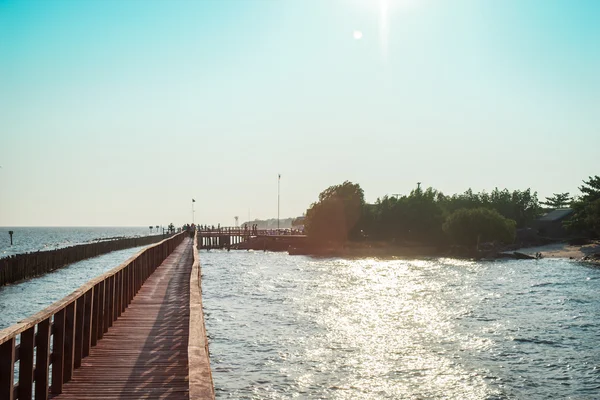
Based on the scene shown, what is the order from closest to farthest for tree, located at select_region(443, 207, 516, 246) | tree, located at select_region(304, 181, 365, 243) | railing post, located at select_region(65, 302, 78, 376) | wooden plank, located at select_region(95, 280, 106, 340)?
1. railing post, located at select_region(65, 302, 78, 376)
2. wooden plank, located at select_region(95, 280, 106, 340)
3. tree, located at select_region(443, 207, 516, 246)
4. tree, located at select_region(304, 181, 365, 243)

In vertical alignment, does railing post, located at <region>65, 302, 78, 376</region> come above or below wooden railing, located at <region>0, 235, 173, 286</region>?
above

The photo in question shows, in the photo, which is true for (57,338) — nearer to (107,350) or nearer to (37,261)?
(107,350)

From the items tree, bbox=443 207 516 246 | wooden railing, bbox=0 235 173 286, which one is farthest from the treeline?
wooden railing, bbox=0 235 173 286

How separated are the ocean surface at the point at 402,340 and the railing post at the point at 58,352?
318 inches

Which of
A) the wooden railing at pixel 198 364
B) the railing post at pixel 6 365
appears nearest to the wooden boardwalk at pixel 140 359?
the wooden railing at pixel 198 364

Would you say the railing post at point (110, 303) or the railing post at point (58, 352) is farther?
the railing post at point (110, 303)

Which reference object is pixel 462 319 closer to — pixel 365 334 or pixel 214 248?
pixel 365 334

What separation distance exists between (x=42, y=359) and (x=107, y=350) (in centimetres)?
373

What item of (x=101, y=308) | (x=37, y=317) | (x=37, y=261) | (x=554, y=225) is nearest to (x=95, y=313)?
(x=101, y=308)

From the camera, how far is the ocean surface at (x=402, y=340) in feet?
57.3

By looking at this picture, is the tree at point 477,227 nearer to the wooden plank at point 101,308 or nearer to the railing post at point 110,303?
the railing post at point 110,303

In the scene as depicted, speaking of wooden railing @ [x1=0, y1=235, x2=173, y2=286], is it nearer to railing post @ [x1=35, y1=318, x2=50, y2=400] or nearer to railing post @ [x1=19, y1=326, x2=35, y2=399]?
railing post @ [x1=35, y1=318, x2=50, y2=400]

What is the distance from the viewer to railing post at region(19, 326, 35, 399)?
269 inches

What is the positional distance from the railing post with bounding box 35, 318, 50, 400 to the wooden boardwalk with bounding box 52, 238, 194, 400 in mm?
627
